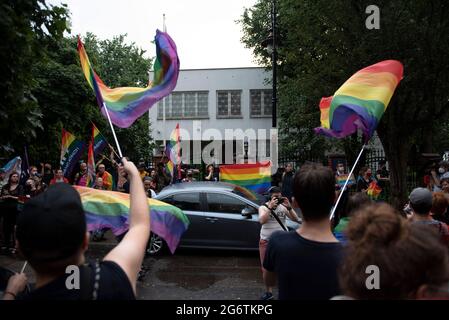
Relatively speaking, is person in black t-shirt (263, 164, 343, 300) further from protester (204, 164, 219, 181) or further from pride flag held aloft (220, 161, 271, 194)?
protester (204, 164, 219, 181)

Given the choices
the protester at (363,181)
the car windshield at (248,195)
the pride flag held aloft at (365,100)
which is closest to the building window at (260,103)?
the protester at (363,181)

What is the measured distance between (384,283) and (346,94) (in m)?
4.09

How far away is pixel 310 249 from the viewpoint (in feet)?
7.05

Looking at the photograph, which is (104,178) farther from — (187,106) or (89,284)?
(187,106)

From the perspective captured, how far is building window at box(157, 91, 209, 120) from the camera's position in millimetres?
29703

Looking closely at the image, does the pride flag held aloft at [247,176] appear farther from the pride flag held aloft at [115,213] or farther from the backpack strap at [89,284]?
the backpack strap at [89,284]

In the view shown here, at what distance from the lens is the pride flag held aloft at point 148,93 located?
14.1 ft

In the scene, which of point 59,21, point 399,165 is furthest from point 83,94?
point 59,21

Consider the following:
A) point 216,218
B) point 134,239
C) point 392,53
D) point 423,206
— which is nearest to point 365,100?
point 423,206

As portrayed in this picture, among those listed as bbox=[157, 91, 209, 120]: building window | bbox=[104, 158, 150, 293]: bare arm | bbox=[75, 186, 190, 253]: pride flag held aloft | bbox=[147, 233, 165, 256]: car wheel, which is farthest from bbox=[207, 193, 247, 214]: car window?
bbox=[157, 91, 209, 120]: building window

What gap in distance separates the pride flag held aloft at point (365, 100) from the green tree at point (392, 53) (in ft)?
19.7

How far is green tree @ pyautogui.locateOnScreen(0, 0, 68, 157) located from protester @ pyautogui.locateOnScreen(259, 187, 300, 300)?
269 cm

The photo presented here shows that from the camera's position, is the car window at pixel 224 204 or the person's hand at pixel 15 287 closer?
the person's hand at pixel 15 287
